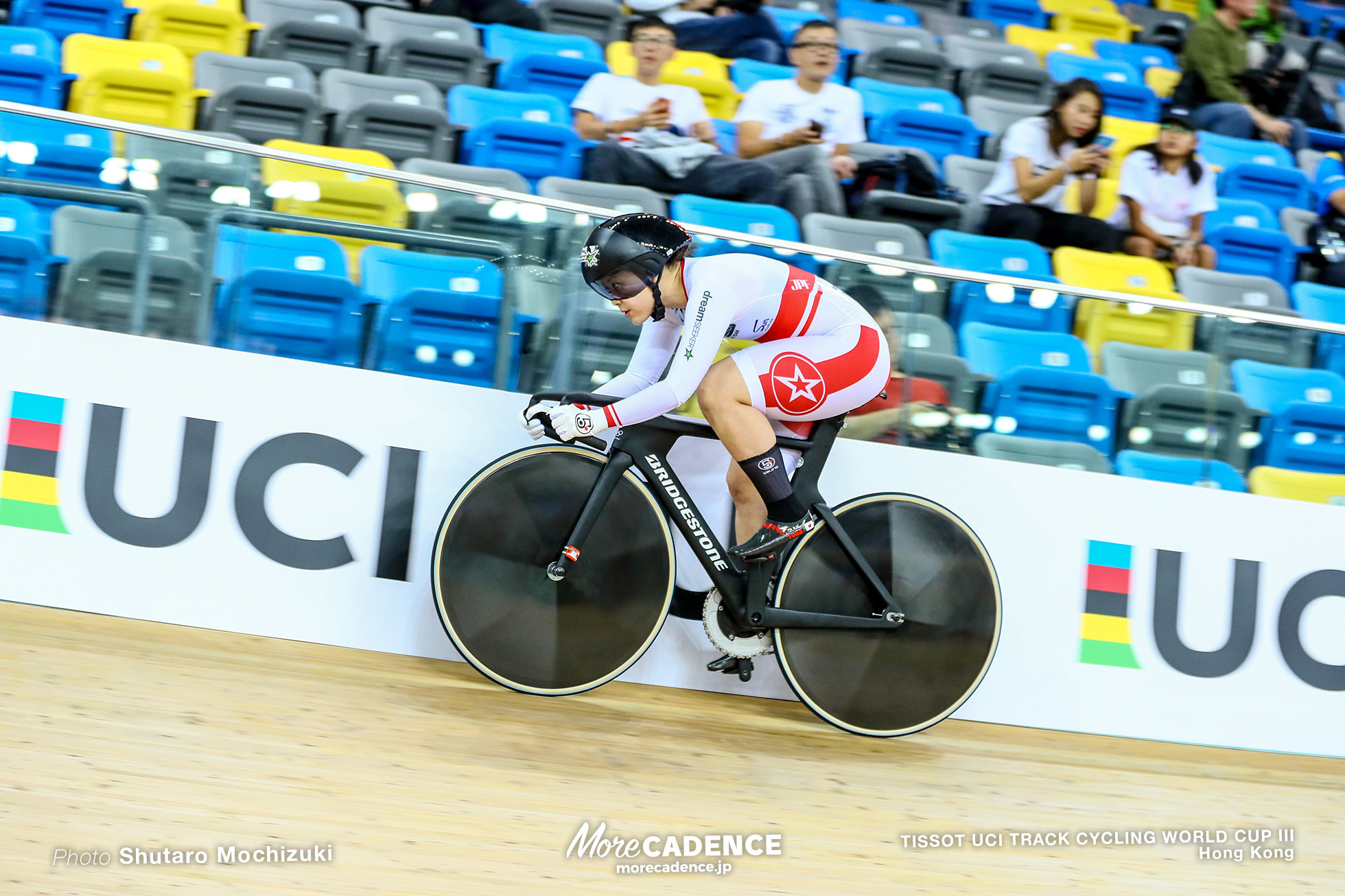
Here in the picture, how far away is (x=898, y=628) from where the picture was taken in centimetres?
378

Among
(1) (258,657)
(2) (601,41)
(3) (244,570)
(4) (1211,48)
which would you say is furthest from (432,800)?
(4) (1211,48)

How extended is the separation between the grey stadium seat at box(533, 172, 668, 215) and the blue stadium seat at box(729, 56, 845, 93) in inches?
109

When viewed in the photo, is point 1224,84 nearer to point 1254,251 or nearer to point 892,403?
point 1254,251

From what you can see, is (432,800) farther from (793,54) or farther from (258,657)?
(793,54)

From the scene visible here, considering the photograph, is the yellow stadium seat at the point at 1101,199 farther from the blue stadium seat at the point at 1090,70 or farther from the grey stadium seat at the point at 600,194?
the grey stadium seat at the point at 600,194

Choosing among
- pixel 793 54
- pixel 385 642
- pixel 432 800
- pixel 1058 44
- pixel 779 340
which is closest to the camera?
pixel 432 800

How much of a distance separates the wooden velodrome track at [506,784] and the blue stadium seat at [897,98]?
4.81 m

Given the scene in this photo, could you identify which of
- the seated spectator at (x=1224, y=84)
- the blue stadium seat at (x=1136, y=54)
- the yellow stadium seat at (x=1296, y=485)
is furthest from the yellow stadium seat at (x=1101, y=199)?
the blue stadium seat at (x=1136, y=54)

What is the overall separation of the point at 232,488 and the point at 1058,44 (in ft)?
25.2

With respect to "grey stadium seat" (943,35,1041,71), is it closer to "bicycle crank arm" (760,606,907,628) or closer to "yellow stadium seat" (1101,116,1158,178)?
"yellow stadium seat" (1101,116,1158,178)

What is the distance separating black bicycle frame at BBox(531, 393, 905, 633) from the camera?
3.69 meters

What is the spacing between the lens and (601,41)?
26.2 ft

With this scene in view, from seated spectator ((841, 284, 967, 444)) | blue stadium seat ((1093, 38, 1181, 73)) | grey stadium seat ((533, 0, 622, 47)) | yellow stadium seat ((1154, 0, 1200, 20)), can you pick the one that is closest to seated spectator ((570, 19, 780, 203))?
grey stadium seat ((533, 0, 622, 47))

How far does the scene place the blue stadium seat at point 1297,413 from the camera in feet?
14.8
